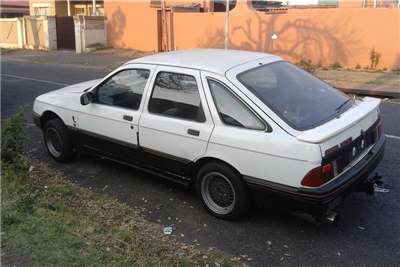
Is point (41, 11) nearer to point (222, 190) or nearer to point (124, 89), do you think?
point (124, 89)

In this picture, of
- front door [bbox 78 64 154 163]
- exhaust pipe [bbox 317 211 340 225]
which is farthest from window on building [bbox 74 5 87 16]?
exhaust pipe [bbox 317 211 340 225]

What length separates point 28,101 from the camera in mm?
11078

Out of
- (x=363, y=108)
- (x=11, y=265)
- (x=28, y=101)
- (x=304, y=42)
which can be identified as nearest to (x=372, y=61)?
(x=304, y=42)

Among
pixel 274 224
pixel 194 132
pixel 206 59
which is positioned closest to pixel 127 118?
pixel 194 132

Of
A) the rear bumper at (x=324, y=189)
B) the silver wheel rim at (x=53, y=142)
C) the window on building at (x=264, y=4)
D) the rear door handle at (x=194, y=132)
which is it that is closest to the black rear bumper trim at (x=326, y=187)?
the rear bumper at (x=324, y=189)

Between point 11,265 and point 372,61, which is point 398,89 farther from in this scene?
point 11,265

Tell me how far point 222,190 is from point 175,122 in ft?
2.72

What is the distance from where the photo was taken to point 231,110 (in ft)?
14.2

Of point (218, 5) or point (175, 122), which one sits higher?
point (218, 5)

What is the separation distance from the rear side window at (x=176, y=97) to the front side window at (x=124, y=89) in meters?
0.22

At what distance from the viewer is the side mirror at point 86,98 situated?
215 inches

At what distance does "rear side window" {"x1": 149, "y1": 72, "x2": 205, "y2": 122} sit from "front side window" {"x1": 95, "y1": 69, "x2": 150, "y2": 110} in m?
0.22

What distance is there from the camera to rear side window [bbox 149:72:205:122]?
4.57 meters

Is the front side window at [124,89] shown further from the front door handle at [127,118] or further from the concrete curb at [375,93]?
the concrete curb at [375,93]
